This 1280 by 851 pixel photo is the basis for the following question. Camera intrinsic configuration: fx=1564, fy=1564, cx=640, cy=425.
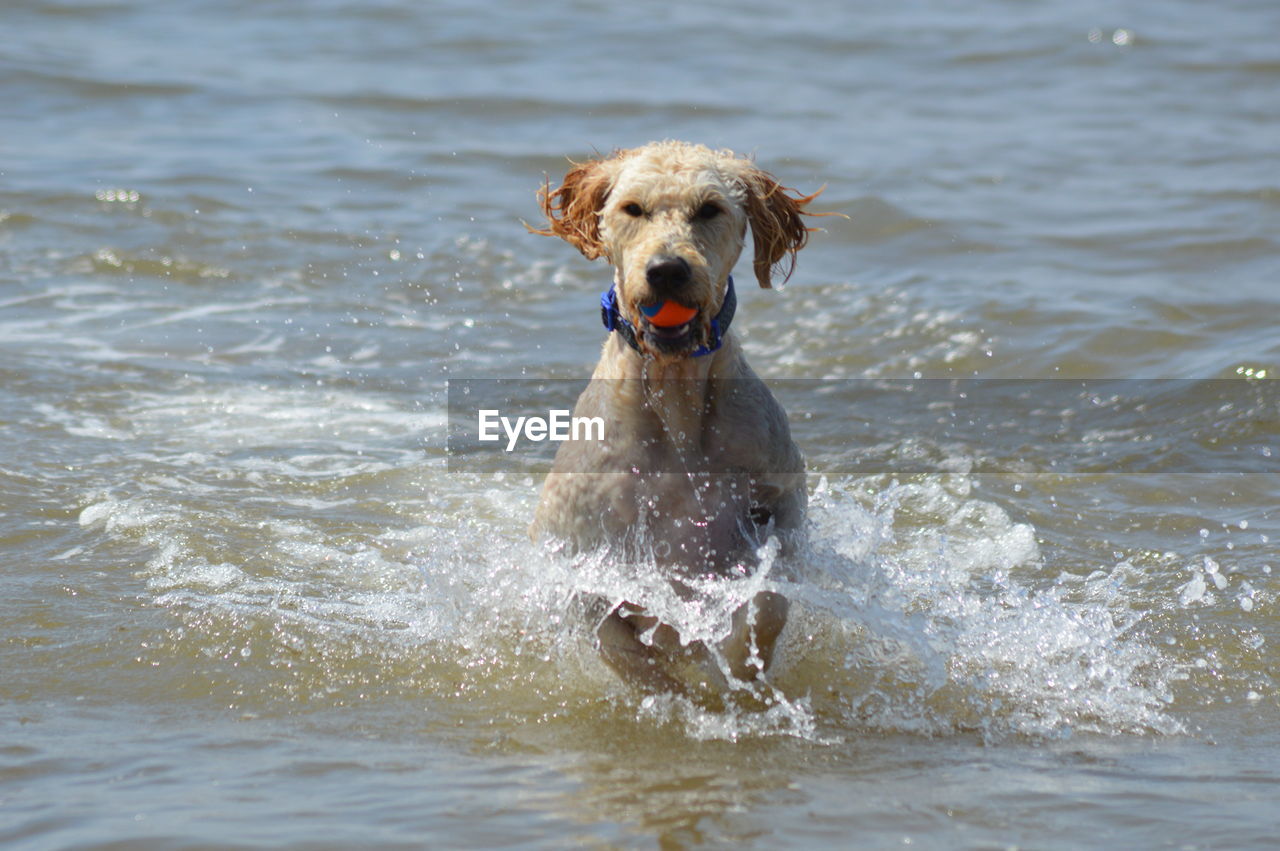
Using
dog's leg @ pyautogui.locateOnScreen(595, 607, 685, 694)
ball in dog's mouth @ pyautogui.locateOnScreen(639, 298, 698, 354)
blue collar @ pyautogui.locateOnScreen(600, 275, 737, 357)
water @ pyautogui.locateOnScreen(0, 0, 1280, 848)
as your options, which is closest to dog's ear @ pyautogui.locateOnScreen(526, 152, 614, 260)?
blue collar @ pyautogui.locateOnScreen(600, 275, 737, 357)

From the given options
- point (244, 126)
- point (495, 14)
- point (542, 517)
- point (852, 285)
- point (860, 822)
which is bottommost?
point (860, 822)

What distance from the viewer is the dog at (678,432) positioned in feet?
15.5

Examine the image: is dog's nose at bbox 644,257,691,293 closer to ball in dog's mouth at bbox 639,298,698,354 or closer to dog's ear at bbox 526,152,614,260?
ball in dog's mouth at bbox 639,298,698,354

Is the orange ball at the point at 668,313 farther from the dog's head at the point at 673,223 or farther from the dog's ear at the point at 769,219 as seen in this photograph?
the dog's ear at the point at 769,219

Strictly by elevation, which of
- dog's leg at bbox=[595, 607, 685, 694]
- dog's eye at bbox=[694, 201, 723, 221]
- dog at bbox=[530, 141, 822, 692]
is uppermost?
dog's eye at bbox=[694, 201, 723, 221]

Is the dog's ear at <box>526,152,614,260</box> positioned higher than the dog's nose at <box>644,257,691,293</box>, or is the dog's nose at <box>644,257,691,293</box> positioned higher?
the dog's ear at <box>526,152,614,260</box>

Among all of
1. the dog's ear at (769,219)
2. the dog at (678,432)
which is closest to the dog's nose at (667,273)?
the dog at (678,432)

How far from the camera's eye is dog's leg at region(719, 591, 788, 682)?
4.87 metres

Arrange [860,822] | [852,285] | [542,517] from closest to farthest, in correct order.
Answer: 1. [860,822]
2. [542,517]
3. [852,285]

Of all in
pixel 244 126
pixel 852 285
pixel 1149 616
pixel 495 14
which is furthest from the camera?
pixel 495 14

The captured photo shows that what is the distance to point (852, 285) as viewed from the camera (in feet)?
35.1

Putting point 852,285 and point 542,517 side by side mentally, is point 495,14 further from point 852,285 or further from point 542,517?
point 542,517

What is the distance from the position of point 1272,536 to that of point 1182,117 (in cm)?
952

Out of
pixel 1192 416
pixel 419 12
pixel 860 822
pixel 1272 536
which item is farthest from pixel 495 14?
pixel 860 822
